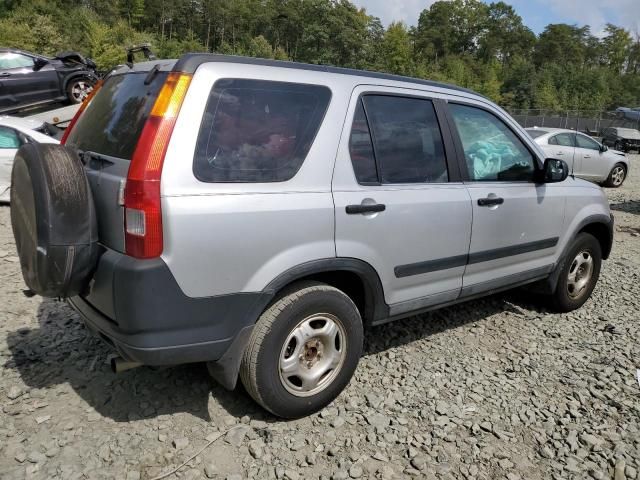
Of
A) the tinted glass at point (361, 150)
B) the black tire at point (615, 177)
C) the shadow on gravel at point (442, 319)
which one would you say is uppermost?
the tinted glass at point (361, 150)

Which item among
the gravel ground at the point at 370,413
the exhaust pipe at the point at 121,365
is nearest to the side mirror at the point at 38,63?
the gravel ground at the point at 370,413

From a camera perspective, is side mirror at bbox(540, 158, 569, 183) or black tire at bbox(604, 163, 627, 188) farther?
black tire at bbox(604, 163, 627, 188)

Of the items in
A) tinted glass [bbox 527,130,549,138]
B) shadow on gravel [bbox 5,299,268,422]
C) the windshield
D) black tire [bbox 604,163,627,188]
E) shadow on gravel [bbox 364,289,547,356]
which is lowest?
shadow on gravel [bbox 5,299,268,422]

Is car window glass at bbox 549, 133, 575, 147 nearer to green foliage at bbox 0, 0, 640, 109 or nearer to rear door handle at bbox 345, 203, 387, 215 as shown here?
rear door handle at bbox 345, 203, 387, 215

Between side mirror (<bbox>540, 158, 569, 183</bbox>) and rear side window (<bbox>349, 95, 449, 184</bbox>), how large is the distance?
100cm

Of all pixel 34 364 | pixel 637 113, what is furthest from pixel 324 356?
pixel 637 113

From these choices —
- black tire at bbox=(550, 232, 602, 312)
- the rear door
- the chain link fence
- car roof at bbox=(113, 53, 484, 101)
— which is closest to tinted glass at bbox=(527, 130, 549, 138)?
black tire at bbox=(550, 232, 602, 312)

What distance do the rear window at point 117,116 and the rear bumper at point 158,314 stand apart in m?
0.56

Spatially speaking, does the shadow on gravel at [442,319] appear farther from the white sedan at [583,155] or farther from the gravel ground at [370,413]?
the white sedan at [583,155]

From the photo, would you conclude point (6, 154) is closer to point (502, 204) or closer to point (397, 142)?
point (397, 142)

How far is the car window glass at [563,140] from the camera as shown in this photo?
12469mm

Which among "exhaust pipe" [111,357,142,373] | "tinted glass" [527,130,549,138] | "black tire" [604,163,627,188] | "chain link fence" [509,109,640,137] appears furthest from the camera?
"chain link fence" [509,109,640,137]

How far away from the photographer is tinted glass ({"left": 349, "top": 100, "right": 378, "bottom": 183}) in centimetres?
281

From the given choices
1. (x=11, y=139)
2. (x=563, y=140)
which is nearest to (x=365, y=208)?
(x=11, y=139)
